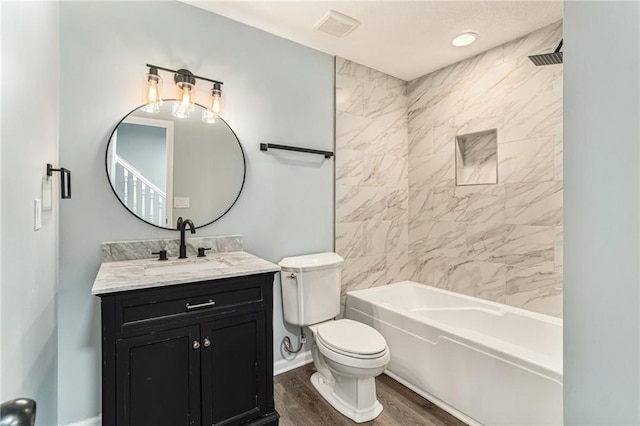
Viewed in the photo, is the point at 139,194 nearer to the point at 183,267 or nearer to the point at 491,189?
the point at 183,267

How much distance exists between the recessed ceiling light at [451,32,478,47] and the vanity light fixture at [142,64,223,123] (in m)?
1.74

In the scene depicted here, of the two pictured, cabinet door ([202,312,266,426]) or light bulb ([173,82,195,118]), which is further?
light bulb ([173,82,195,118])

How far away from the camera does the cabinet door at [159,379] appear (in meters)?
1.32

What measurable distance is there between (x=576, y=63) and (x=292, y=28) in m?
2.07

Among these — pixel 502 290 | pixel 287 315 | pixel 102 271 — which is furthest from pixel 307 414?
pixel 502 290

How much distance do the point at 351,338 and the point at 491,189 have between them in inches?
63.4

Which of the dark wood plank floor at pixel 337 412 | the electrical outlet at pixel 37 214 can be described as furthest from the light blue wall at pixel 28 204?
the dark wood plank floor at pixel 337 412

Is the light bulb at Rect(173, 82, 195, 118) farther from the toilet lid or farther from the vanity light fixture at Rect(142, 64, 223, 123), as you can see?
the toilet lid

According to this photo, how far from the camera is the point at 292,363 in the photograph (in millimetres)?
2404

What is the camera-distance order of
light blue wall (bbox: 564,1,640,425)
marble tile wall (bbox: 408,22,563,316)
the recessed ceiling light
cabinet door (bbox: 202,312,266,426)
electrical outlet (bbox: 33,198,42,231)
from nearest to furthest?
1. light blue wall (bbox: 564,1,640,425)
2. electrical outlet (bbox: 33,198,42,231)
3. cabinet door (bbox: 202,312,266,426)
4. marble tile wall (bbox: 408,22,563,316)
5. the recessed ceiling light

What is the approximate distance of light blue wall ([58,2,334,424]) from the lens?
5.49ft

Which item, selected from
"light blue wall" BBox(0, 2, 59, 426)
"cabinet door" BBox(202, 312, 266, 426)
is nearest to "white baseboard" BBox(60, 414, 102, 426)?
"light blue wall" BBox(0, 2, 59, 426)

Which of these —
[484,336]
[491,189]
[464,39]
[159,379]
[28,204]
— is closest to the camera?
[28,204]

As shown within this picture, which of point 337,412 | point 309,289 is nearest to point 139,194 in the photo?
point 309,289
